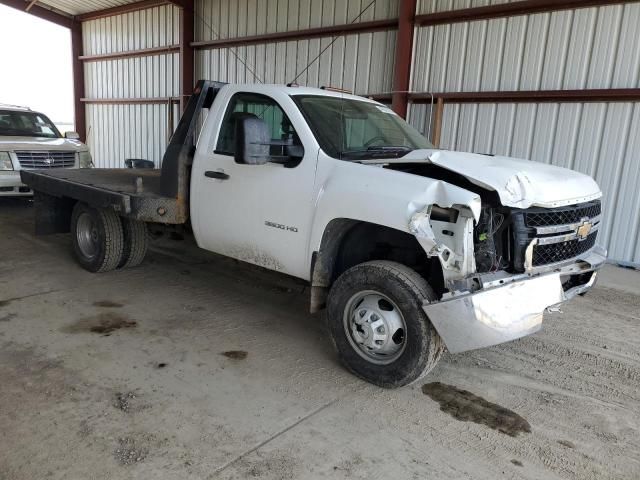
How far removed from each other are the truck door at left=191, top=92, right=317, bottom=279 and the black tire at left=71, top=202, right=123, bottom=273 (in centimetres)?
152

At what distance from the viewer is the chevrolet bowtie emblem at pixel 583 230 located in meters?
3.70

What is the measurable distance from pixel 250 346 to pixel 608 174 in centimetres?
665

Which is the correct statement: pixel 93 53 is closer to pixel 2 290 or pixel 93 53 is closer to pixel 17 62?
pixel 2 290

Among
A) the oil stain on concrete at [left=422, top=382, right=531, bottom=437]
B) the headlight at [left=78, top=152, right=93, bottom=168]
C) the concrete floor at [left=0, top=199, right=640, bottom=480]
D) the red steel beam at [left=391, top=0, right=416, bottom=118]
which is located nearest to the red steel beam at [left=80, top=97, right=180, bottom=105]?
the headlight at [left=78, top=152, right=93, bottom=168]

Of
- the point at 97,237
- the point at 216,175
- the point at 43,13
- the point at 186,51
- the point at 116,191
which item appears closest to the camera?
the point at 216,175

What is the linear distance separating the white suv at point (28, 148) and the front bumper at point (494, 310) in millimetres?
8648

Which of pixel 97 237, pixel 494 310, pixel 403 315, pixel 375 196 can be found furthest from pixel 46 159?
pixel 494 310

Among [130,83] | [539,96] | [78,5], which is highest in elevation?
[78,5]

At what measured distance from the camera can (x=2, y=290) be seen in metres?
5.27

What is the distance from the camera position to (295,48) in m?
11.6

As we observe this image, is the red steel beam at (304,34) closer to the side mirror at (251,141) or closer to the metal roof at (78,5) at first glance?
the metal roof at (78,5)

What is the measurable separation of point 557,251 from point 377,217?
4.53 feet

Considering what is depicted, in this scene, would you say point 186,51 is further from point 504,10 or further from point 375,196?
point 375,196

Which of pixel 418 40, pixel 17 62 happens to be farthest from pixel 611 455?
pixel 17 62
